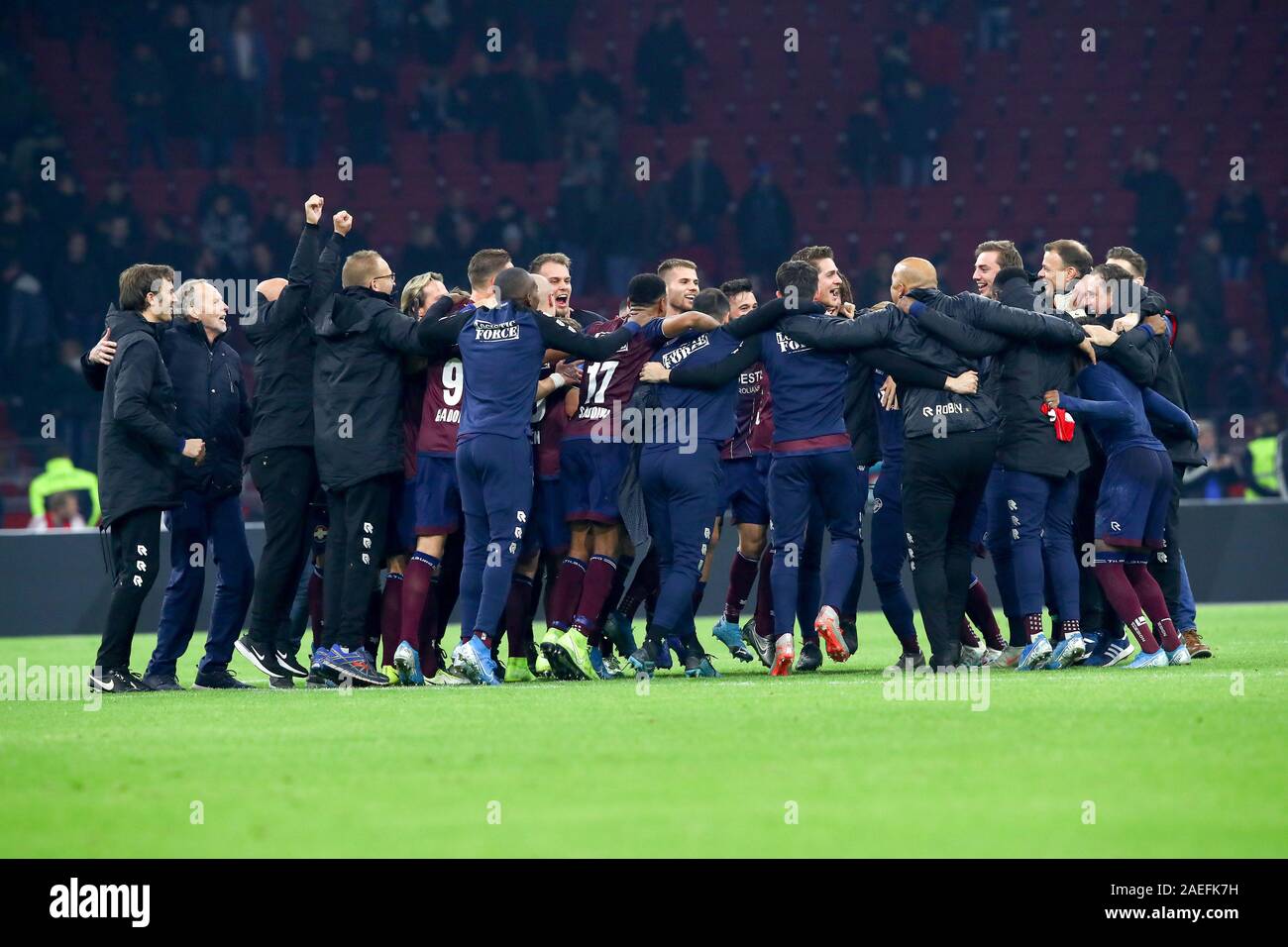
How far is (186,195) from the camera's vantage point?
2383 cm

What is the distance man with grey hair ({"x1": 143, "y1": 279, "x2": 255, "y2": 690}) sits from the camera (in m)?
10.4

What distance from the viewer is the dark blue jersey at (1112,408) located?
34.1 ft

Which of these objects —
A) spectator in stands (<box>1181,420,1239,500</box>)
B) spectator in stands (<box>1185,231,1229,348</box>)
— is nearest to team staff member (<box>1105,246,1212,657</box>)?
spectator in stands (<box>1181,420,1239,500</box>)

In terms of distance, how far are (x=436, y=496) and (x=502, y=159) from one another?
1466 centimetres

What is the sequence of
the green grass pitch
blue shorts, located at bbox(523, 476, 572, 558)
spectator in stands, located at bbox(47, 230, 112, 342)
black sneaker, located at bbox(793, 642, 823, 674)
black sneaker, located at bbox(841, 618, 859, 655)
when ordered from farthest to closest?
spectator in stands, located at bbox(47, 230, 112, 342) < black sneaker, located at bbox(841, 618, 859, 655) < black sneaker, located at bbox(793, 642, 823, 674) < blue shorts, located at bbox(523, 476, 572, 558) < the green grass pitch

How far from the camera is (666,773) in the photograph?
638 cm

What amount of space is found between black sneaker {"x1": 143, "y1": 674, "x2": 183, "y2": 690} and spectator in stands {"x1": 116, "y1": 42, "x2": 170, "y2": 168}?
14.8 m

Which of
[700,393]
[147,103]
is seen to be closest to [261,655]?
[700,393]

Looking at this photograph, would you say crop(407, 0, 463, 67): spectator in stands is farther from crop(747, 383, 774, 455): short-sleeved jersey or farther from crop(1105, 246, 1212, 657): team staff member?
crop(1105, 246, 1212, 657): team staff member

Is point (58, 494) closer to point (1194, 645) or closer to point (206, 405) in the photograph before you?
point (206, 405)

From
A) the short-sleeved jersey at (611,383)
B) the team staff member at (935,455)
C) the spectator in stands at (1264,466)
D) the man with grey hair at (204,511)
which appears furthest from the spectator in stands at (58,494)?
the spectator in stands at (1264,466)

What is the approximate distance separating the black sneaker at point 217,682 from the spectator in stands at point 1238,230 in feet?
52.4

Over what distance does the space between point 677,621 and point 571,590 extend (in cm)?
70

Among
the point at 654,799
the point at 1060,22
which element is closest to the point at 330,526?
the point at 654,799
